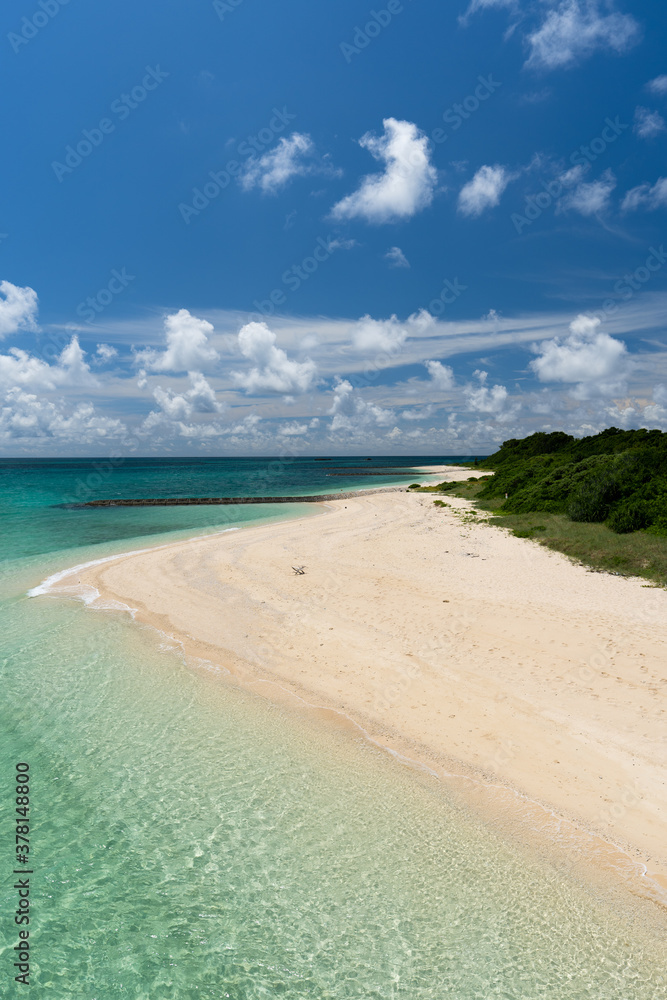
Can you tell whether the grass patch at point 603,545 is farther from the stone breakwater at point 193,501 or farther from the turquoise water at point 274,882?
the stone breakwater at point 193,501

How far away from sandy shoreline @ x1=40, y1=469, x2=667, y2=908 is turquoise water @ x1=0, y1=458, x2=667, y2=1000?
1221mm

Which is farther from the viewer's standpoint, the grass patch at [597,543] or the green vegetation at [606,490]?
the green vegetation at [606,490]

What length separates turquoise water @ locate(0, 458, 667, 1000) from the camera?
4895 mm

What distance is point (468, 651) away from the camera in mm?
11812

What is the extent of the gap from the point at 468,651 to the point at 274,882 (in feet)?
23.9

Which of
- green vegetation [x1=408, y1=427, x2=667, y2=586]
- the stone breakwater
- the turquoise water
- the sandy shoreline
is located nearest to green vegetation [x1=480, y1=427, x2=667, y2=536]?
green vegetation [x1=408, y1=427, x2=667, y2=586]

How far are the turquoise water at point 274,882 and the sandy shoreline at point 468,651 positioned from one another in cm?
122

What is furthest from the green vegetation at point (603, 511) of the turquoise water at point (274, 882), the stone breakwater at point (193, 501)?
the stone breakwater at point (193, 501)

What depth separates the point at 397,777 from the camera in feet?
25.4

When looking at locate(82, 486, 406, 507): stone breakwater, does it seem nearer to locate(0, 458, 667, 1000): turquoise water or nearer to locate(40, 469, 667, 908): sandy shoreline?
locate(40, 469, 667, 908): sandy shoreline

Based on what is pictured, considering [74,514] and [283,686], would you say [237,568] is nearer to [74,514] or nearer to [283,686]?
[283,686]

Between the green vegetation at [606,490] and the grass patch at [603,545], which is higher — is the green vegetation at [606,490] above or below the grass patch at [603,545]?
above

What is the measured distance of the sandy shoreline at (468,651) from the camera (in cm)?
766

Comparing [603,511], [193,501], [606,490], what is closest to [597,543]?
[603,511]
